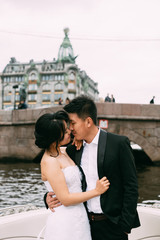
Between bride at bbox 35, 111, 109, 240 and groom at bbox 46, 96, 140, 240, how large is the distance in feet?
0.21

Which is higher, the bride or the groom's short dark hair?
the groom's short dark hair

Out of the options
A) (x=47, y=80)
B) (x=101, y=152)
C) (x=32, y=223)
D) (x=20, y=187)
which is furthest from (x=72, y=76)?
(x=101, y=152)

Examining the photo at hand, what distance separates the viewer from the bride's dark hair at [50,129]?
1.68 meters

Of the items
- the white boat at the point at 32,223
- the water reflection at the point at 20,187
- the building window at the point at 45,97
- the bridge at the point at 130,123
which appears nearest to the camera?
the white boat at the point at 32,223

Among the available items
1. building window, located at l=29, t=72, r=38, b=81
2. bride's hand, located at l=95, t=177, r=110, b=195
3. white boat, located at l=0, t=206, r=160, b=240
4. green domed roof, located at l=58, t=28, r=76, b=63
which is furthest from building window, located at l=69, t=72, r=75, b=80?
bride's hand, located at l=95, t=177, r=110, b=195

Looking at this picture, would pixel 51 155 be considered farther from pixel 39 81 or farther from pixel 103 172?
pixel 39 81

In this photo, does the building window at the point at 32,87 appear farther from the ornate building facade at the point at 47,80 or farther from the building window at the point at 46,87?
the building window at the point at 46,87

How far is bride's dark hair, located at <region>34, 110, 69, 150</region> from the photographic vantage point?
66.1 inches

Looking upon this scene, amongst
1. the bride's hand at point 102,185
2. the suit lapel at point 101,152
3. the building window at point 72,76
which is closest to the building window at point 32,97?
the building window at point 72,76

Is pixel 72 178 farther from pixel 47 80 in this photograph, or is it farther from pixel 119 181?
pixel 47 80

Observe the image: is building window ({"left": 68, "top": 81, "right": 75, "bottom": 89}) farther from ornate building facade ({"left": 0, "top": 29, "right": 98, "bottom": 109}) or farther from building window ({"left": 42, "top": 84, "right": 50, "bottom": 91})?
building window ({"left": 42, "top": 84, "right": 50, "bottom": 91})

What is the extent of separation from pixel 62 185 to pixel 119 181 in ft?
1.17

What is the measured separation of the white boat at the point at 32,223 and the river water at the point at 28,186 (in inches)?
94.3

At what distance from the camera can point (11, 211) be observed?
2621 mm
